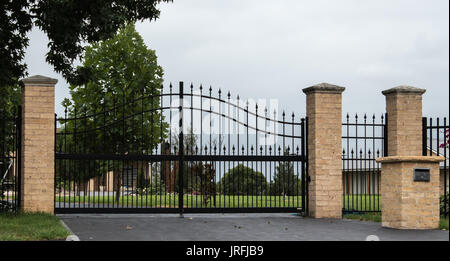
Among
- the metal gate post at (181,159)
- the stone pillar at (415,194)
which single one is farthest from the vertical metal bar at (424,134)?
the metal gate post at (181,159)

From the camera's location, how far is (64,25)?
12.0 m

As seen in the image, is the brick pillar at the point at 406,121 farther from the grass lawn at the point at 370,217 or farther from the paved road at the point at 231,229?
the paved road at the point at 231,229

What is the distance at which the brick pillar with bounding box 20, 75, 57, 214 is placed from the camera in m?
12.6

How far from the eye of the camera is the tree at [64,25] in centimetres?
1174

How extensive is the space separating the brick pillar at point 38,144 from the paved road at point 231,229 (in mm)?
767

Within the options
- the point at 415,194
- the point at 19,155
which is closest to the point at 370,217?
the point at 415,194

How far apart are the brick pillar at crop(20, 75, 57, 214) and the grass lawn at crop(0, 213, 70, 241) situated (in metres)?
0.62

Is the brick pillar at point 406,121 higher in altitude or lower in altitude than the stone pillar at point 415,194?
higher

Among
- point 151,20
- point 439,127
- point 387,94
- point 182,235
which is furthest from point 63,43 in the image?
point 439,127

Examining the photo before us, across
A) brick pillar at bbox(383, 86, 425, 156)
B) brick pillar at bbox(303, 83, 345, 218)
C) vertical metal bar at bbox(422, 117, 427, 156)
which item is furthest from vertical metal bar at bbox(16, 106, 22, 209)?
vertical metal bar at bbox(422, 117, 427, 156)

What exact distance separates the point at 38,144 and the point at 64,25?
2715mm

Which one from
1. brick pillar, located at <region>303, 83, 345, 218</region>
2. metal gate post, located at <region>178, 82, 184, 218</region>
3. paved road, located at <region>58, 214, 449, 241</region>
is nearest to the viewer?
paved road, located at <region>58, 214, 449, 241</region>

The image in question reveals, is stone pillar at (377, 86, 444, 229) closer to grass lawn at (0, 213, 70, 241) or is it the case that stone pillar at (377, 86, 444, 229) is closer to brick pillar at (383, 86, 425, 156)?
brick pillar at (383, 86, 425, 156)

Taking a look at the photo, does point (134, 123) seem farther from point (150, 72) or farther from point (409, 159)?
point (409, 159)
